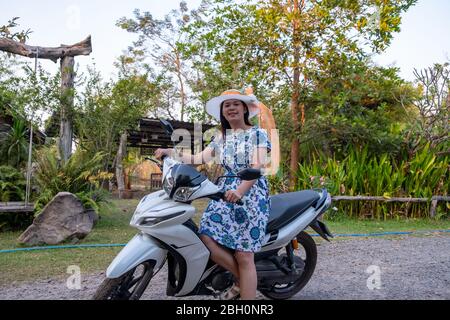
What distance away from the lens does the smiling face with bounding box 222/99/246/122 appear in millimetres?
2830

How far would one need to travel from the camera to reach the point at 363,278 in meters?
4.02

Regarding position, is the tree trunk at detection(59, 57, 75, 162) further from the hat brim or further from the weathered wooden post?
the hat brim

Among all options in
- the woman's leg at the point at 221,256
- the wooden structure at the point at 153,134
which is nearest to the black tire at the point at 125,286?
the woman's leg at the point at 221,256

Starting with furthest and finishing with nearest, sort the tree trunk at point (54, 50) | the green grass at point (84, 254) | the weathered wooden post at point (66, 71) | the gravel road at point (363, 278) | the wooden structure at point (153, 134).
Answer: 1. the wooden structure at point (153, 134)
2. the weathered wooden post at point (66, 71)
3. the tree trunk at point (54, 50)
4. the green grass at point (84, 254)
5. the gravel road at point (363, 278)

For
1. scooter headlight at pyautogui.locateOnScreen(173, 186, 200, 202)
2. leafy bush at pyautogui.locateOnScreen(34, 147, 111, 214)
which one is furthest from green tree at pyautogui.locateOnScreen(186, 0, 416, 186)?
scooter headlight at pyautogui.locateOnScreen(173, 186, 200, 202)

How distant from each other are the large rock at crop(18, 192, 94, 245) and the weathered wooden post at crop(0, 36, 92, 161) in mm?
2355

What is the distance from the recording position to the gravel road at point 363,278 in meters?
3.47

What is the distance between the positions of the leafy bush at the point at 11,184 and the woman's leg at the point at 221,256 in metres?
5.36

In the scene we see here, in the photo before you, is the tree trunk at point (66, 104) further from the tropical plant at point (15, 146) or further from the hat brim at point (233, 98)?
the hat brim at point (233, 98)

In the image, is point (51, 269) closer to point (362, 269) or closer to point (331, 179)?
point (362, 269)

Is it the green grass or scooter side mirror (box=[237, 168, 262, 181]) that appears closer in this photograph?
scooter side mirror (box=[237, 168, 262, 181])

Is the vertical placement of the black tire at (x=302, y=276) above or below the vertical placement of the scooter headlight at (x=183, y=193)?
below

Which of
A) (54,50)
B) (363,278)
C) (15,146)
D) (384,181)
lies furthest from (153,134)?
(363,278)
